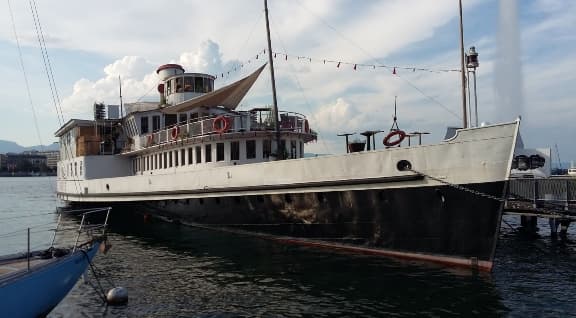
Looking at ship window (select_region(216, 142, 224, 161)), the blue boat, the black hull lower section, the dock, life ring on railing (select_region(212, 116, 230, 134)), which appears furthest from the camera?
ship window (select_region(216, 142, 224, 161))

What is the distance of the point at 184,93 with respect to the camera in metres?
26.3

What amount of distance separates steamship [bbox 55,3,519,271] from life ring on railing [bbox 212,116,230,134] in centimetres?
4

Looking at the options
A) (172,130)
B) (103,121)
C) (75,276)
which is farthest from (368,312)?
(103,121)

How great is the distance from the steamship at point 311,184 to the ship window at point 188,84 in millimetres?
2524

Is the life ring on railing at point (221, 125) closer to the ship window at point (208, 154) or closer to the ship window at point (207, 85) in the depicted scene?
the ship window at point (208, 154)

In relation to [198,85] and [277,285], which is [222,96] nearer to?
[198,85]

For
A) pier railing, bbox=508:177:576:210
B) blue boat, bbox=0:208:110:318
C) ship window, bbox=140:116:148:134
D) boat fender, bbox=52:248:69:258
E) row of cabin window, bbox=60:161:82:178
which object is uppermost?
ship window, bbox=140:116:148:134

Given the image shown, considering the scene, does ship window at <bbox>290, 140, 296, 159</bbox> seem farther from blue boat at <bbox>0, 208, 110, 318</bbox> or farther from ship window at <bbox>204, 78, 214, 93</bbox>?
blue boat at <bbox>0, 208, 110, 318</bbox>

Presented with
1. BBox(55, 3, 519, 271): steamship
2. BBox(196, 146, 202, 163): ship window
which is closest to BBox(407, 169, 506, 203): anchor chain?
BBox(55, 3, 519, 271): steamship

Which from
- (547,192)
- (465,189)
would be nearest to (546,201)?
(547,192)

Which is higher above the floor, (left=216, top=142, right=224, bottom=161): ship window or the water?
(left=216, top=142, right=224, bottom=161): ship window

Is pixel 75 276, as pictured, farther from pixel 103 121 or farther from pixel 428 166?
pixel 103 121

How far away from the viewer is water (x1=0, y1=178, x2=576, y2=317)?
9836 millimetres

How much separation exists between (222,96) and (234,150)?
4.46 meters
